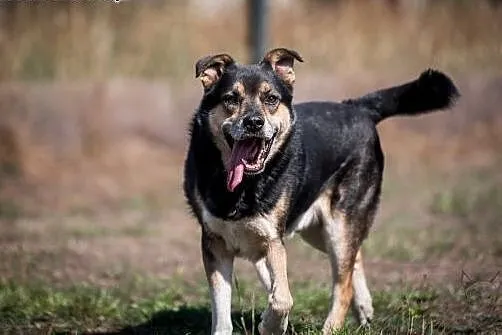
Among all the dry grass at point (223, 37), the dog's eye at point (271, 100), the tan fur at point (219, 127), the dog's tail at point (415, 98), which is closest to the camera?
the tan fur at point (219, 127)

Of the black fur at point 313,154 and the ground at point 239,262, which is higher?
the black fur at point 313,154

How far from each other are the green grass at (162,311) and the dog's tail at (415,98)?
52.5 inches

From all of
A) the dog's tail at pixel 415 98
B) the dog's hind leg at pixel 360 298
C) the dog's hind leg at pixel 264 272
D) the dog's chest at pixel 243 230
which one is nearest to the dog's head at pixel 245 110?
the dog's chest at pixel 243 230

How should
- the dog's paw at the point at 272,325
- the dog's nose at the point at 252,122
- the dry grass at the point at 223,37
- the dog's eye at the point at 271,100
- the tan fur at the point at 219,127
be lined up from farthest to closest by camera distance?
the dry grass at the point at 223,37 < the dog's eye at the point at 271,100 < the tan fur at the point at 219,127 < the dog's paw at the point at 272,325 < the dog's nose at the point at 252,122

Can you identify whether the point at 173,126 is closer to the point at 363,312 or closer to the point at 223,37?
the point at 223,37

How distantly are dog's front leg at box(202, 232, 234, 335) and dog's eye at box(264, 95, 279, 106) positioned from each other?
90 cm

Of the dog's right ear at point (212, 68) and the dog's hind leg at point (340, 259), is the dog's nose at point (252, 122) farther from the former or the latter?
the dog's hind leg at point (340, 259)

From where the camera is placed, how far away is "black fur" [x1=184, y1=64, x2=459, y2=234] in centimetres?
604

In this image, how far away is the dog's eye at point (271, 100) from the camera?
6.08 meters

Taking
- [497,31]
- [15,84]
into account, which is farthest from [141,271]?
[497,31]

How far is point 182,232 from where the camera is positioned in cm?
1156

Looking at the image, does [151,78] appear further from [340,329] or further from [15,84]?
[340,329]

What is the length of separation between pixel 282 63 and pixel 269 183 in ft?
2.85

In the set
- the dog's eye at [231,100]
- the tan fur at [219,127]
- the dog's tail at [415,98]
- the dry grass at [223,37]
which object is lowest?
the tan fur at [219,127]
